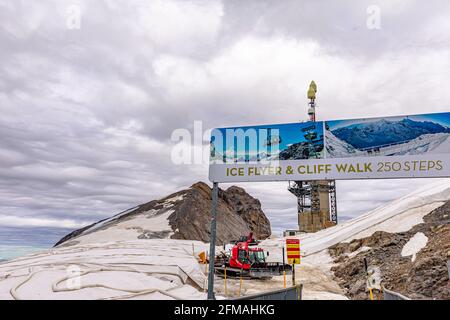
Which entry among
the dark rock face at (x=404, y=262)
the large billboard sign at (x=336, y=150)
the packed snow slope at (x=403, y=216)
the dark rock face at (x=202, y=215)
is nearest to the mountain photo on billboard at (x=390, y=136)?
the large billboard sign at (x=336, y=150)

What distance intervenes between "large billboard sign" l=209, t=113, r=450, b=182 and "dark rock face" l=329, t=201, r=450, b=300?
14.6 ft

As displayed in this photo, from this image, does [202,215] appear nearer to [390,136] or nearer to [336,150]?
[336,150]

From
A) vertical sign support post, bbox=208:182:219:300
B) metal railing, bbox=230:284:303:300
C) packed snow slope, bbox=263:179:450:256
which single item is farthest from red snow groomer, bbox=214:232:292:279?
metal railing, bbox=230:284:303:300

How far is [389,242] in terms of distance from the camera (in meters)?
23.3

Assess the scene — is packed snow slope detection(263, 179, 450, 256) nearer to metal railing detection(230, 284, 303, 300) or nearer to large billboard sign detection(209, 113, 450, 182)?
large billboard sign detection(209, 113, 450, 182)

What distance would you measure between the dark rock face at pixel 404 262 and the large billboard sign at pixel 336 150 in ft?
14.6

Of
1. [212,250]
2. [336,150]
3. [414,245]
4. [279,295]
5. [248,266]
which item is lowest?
[248,266]

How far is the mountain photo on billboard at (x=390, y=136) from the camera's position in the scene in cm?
1177

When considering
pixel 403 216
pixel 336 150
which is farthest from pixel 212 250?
pixel 403 216

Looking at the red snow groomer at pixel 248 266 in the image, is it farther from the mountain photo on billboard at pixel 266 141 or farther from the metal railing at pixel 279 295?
Answer: the mountain photo on billboard at pixel 266 141

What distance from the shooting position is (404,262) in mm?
19391

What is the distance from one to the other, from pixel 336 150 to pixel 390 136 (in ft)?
6.12
